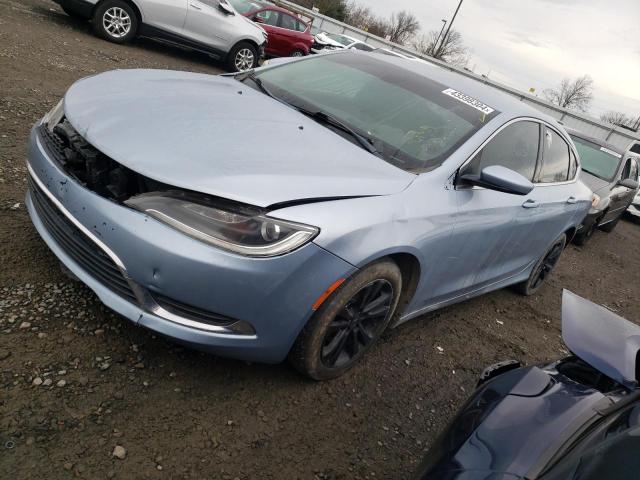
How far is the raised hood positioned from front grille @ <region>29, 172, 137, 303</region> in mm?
1749

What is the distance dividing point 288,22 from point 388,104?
37.0ft

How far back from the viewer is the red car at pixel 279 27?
12.3m

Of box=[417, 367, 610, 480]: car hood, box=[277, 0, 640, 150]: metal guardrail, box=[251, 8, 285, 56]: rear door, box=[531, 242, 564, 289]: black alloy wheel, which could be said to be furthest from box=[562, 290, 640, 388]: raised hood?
box=[277, 0, 640, 150]: metal guardrail

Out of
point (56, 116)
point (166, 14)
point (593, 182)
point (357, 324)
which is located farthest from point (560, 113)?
point (56, 116)

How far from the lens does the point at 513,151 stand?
329 centimetres

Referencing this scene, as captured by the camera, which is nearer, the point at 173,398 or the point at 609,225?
the point at 173,398

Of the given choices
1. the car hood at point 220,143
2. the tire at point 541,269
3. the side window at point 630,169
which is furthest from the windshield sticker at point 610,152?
the car hood at point 220,143

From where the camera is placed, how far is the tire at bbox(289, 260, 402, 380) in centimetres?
222

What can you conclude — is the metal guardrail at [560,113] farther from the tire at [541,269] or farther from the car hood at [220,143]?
the car hood at [220,143]

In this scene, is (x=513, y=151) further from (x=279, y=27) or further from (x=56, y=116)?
(x=279, y=27)

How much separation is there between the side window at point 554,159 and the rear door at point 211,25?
24.1 feet

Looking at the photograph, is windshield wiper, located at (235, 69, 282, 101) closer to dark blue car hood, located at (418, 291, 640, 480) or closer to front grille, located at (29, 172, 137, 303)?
front grille, located at (29, 172, 137, 303)

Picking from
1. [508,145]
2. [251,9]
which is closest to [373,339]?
[508,145]

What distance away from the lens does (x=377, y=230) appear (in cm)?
223
